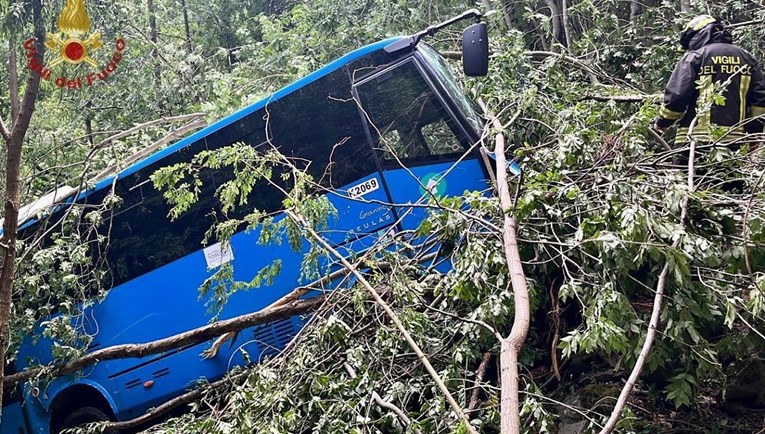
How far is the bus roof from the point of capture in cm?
591

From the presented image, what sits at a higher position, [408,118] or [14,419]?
[408,118]

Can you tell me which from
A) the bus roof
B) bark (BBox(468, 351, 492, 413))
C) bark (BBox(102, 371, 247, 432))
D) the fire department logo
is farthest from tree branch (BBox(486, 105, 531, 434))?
the fire department logo

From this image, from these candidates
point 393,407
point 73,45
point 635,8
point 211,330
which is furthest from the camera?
point 635,8

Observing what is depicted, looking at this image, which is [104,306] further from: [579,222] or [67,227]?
[579,222]

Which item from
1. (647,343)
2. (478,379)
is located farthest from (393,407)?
(647,343)

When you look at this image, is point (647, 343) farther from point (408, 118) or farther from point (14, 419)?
point (14, 419)

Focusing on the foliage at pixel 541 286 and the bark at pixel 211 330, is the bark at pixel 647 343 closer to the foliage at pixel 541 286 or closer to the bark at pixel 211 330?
the foliage at pixel 541 286

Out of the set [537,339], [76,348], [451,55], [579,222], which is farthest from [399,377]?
[451,55]

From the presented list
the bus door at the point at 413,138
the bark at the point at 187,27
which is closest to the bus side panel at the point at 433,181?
the bus door at the point at 413,138

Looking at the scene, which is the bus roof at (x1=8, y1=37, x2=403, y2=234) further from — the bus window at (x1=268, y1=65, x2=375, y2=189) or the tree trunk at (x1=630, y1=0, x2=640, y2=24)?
the tree trunk at (x1=630, y1=0, x2=640, y2=24)

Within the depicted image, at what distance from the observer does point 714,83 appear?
16.6 ft

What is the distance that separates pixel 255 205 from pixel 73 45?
3958 mm

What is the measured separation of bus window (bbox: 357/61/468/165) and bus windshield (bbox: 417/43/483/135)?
0.55 ft

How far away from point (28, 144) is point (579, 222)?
820cm
